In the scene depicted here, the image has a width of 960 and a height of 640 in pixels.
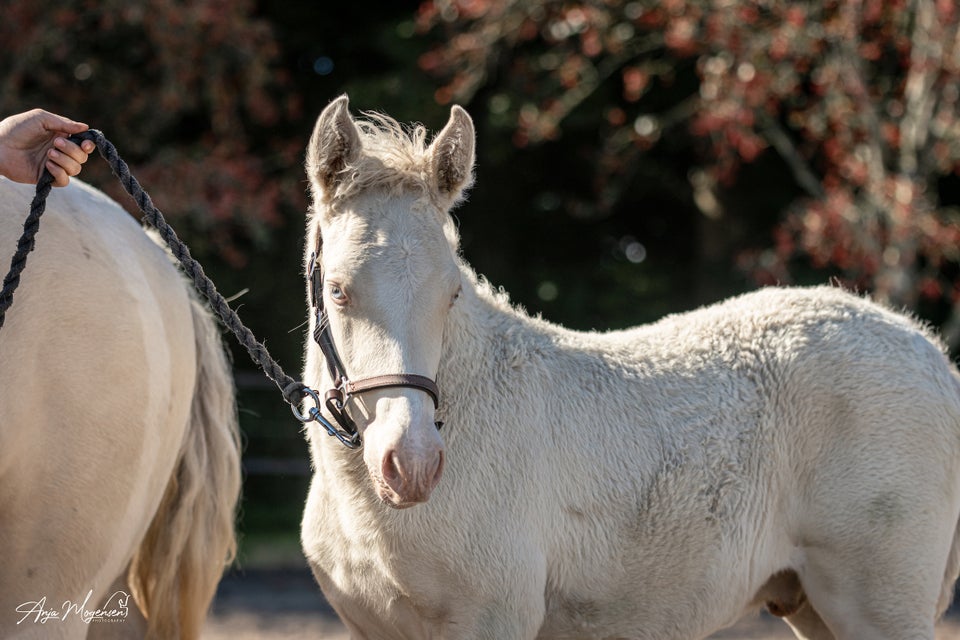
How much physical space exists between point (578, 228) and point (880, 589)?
30.3 feet

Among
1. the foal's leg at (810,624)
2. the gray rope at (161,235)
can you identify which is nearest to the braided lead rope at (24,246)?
the gray rope at (161,235)

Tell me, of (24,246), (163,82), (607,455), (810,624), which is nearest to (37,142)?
(24,246)

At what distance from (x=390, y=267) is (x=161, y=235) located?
2.40 ft

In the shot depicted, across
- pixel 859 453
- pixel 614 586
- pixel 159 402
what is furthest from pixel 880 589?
pixel 159 402

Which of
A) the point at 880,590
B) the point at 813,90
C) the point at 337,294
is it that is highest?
the point at 813,90

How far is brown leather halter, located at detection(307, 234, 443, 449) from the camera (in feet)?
8.56

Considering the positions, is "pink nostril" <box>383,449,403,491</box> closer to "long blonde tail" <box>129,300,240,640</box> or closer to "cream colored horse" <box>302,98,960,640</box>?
"cream colored horse" <box>302,98,960,640</box>

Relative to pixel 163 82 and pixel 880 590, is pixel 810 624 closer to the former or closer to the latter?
pixel 880 590

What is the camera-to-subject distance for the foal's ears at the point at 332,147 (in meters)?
2.79

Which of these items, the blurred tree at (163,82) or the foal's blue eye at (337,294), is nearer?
the foal's blue eye at (337,294)

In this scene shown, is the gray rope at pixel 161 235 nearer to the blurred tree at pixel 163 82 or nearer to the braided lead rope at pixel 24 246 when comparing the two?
the braided lead rope at pixel 24 246

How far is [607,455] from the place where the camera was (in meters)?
3.16

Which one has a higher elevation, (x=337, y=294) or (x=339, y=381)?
(x=337, y=294)

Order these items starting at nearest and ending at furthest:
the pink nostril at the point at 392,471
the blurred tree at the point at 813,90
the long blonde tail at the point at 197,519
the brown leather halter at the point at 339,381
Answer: the pink nostril at the point at 392,471 < the brown leather halter at the point at 339,381 < the long blonde tail at the point at 197,519 < the blurred tree at the point at 813,90
